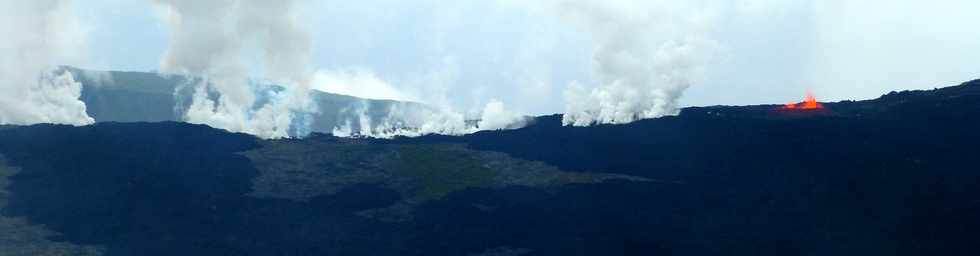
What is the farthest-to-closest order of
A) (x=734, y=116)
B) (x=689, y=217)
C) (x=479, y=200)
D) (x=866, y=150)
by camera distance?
(x=734, y=116), (x=866, y=150), (x=479, y=200), (x=689, y=217)

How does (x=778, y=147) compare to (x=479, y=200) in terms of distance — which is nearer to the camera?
(x=479, y=200)

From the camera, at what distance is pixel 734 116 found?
508 ft

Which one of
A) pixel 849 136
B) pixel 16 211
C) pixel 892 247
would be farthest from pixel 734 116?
pixel 16 211

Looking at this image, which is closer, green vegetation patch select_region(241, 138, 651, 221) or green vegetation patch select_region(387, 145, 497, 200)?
green vegetation patch select_region(241, 138, 651, 221)

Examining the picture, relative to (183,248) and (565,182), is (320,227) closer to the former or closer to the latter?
(183,248)

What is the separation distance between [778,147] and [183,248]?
73651 mm

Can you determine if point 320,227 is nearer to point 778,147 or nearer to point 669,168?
point 669,168

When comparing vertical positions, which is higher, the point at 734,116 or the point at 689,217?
the point at 734,116

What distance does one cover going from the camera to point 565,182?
118875mm

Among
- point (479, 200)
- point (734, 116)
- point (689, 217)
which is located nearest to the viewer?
point (689, 217)

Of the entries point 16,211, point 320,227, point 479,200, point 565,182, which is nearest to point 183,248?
point 320,227

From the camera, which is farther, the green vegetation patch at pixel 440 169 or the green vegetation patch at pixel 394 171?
the green vegetation patch at pixel 440 169

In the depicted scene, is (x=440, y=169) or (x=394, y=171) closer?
(x=394, y=171)

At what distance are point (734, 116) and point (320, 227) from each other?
75738 millimetres
